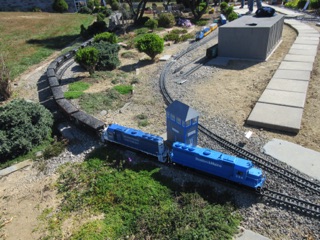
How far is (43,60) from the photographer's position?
21953 mm

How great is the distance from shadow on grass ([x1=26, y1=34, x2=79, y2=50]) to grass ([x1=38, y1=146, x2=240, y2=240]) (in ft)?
62.4

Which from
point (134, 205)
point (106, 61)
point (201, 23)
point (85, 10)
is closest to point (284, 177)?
point (134, 205)

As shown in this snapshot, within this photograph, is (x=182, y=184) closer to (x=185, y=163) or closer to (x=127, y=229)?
(x=185, y=163)

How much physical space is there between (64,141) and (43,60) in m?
13.6

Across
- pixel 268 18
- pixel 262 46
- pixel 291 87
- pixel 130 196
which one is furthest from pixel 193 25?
pixel 130 196

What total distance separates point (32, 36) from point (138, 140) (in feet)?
78.8

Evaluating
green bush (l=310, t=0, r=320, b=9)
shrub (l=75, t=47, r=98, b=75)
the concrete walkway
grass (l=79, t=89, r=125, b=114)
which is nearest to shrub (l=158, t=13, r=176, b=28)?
the concrete walkway

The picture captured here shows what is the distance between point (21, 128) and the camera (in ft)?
35.8

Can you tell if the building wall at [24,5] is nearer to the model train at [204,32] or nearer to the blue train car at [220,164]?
the model train at [204,32]

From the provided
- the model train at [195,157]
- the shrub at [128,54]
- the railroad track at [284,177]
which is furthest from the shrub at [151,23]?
the model train at [195,157]

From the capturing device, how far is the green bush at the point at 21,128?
10.5 m

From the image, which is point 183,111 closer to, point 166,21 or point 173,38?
point 173,38

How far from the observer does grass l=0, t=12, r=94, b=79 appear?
2195cm

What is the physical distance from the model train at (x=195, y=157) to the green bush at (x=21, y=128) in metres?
2.90
